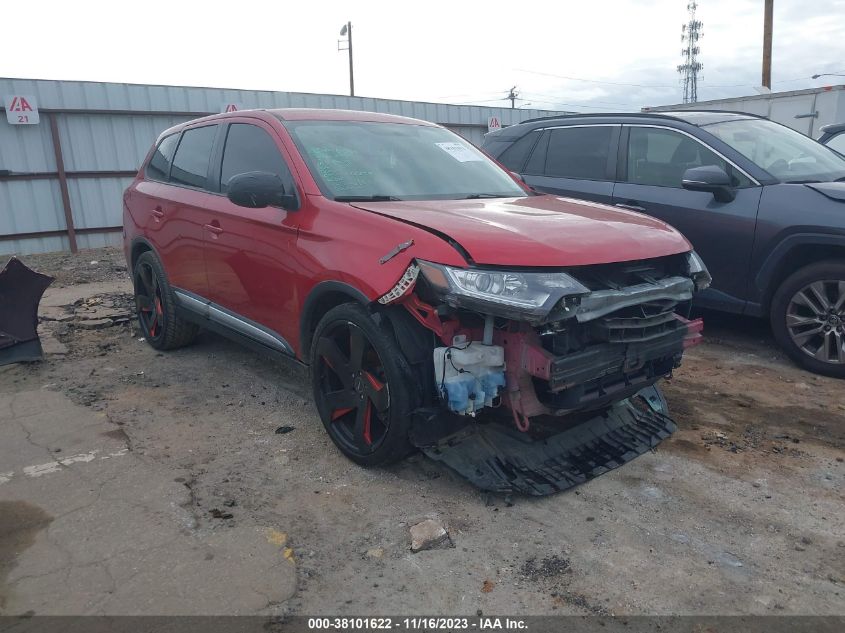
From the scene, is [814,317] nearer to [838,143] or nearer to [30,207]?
[838,143]

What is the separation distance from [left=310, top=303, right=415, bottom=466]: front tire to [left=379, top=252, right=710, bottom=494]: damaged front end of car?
13 centimetres

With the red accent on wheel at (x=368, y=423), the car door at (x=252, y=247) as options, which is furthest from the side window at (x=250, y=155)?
the red accent on wheel at (x=368, y=423)

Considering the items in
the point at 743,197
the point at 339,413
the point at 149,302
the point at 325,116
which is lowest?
the point at 339,413

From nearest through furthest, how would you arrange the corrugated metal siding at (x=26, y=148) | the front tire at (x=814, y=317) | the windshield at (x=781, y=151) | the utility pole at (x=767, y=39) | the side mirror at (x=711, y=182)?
1. the front tire at (x=814, y=317)
2. the side mirror at (x=711, y=182)
3. the windshield at (x=781, y=151)
4. the corrugated metal siding at (x=26, y=148)
5. the utility pole at (x=767, y=39)

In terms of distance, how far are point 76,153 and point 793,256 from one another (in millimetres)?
11931

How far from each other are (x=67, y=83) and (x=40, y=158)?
1.42 metres

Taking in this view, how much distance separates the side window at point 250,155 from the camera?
4051 mm

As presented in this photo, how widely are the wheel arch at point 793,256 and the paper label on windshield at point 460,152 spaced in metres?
2.33

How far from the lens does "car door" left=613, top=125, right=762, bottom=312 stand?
5180mm

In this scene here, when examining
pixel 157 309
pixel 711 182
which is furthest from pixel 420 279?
pixel 157 309

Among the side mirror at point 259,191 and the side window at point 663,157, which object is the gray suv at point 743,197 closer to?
the side window at point 663,157

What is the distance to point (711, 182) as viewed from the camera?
16.6 feet

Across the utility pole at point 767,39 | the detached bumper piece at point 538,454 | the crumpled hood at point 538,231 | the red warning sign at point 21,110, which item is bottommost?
the detached bumper piece at point 538,454

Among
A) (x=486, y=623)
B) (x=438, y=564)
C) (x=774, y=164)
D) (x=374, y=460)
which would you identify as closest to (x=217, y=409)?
(x=374, y=460)
